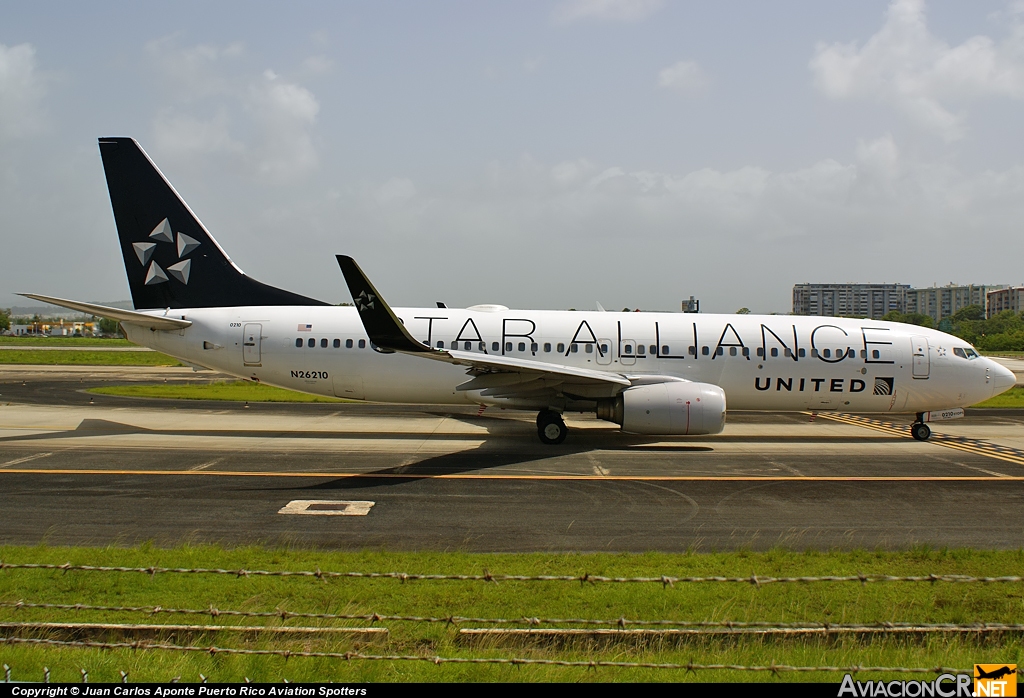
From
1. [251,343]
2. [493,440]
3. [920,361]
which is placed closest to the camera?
[493,440]

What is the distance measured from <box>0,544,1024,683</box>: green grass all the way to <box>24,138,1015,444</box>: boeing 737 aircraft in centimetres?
1123

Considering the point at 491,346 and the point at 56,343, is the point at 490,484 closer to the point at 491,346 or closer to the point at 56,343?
the point at 491,346

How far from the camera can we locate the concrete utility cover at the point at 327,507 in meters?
12.5

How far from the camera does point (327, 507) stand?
12.9 metres

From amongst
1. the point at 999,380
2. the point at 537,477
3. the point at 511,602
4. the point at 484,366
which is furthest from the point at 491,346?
the point at 999,380

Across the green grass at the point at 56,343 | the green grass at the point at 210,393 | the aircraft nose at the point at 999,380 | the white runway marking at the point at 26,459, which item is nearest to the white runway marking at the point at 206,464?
the white runway marking at the point at 26,459

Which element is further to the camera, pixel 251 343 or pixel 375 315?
pixel 251 343

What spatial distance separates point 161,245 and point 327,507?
13.6m

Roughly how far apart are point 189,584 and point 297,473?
7.65 metres

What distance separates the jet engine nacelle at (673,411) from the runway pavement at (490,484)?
848mm

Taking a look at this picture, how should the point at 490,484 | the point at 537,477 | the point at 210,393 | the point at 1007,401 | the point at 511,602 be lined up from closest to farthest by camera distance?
the point at 511,602, the point at 490,484, the point at 537,477, the point at 210,393, the point at 1007,401

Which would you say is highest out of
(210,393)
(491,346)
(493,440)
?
(491,346)

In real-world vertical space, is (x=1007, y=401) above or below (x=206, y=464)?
above

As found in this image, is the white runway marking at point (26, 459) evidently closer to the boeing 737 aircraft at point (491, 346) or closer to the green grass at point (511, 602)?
the boeing 737 aircraft at point (491, 346)
